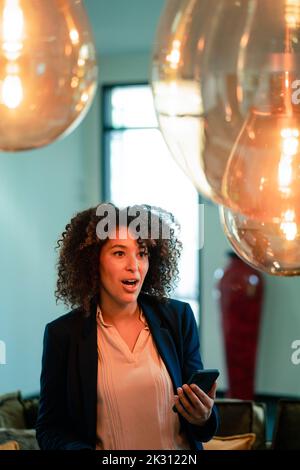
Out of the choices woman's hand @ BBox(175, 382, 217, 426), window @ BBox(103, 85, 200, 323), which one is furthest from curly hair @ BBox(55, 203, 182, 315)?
window @ BBox(103, 85, 200, 323)

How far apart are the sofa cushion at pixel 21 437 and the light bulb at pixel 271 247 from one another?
8.45 ft

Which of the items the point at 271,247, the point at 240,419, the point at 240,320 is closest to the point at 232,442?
the point at 240,419

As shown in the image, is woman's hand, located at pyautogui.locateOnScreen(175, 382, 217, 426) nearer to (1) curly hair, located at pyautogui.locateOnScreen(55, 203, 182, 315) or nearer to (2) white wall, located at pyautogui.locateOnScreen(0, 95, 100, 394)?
(1) curly hair, located at pyautogui.locateOnScreen(55, 203, 182, 315)

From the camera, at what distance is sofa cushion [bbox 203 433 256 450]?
3585 mm

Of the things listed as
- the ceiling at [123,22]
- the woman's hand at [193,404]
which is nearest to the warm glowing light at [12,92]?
the woman's hand at [193,404]

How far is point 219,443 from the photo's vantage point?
3.62 meters

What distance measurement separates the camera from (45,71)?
0.87 metres

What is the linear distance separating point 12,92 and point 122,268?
177cm

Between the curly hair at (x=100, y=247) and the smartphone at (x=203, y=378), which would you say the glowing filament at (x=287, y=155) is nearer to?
the smartphone at (x=203, y=378)

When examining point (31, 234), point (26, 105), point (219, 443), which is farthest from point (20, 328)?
point (26, 105)

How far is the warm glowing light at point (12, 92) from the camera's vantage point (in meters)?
0.88

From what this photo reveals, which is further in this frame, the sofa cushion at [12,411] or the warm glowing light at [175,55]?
the sofa cushion at [12,411]
